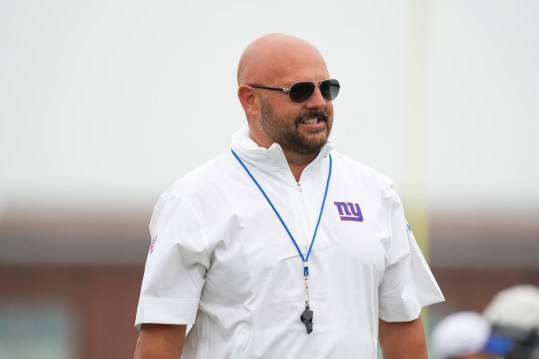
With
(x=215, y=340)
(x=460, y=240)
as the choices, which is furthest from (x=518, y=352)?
(x=460, y=240)

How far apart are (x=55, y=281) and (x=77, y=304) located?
47 cm

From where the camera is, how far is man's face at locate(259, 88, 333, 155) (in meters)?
3.70

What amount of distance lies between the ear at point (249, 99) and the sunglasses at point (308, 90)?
0.28ft

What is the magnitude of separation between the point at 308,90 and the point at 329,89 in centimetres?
6

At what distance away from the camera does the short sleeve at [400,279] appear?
3.83m

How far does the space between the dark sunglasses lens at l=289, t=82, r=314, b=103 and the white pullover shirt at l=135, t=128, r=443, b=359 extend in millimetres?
143

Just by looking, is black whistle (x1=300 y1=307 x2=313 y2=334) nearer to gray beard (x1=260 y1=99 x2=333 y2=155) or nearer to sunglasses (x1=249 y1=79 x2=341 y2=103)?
gray beard (x1=260 y1=99 x2=333 y2=155)

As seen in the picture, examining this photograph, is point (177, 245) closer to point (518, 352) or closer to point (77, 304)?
point (518, 352)

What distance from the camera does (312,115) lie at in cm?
371

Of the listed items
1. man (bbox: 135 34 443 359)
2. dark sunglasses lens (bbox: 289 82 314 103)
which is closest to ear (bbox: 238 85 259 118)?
man (bbox: 135 34 443 359)

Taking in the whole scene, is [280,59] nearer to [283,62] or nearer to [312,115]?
[283,62]

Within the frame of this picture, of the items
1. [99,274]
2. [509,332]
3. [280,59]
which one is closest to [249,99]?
[280,59]

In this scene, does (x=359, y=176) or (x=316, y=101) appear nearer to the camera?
(x=316, y=101)

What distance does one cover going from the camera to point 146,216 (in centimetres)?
2045
